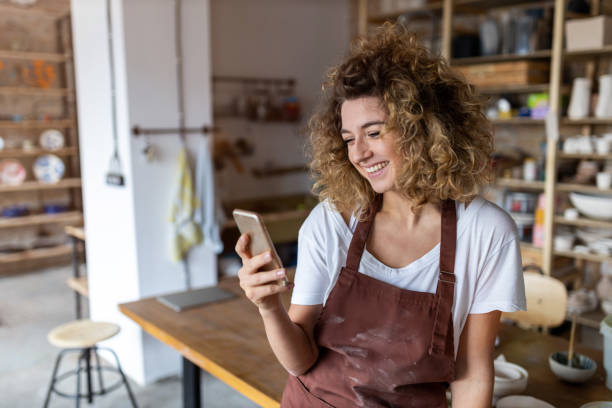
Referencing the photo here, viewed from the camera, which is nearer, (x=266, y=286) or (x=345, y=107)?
(x=266, y=286)

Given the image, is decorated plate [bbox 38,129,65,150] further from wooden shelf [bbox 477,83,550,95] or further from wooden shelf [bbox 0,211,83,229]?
wooden shelf [bbox 477,83,550,95]

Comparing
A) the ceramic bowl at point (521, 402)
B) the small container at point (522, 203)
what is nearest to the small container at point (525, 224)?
the small container at point (522, 203)

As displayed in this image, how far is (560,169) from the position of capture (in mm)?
3811

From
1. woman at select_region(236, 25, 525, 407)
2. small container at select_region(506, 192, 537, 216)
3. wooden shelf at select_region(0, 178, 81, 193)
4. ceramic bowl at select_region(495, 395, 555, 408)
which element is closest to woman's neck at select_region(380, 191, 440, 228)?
woman at select_region(236, 25, 525, 407)

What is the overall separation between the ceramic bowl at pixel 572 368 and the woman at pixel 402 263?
0.49 m

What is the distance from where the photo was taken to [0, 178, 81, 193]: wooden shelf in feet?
18.9

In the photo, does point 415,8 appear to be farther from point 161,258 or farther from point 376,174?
point 376,174

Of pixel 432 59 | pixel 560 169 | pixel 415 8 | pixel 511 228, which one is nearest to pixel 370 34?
pixel 432 59

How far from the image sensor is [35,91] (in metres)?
5.94

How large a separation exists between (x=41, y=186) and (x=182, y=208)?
131 inches

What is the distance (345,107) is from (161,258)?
7.87 feet

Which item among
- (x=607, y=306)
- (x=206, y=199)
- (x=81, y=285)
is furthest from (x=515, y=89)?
(x=81, y=285)

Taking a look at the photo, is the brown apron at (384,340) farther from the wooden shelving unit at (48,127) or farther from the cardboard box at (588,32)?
the wooden shelving unit at (48,127)

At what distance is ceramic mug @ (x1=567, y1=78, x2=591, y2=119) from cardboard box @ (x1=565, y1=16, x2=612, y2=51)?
8.8 inches
